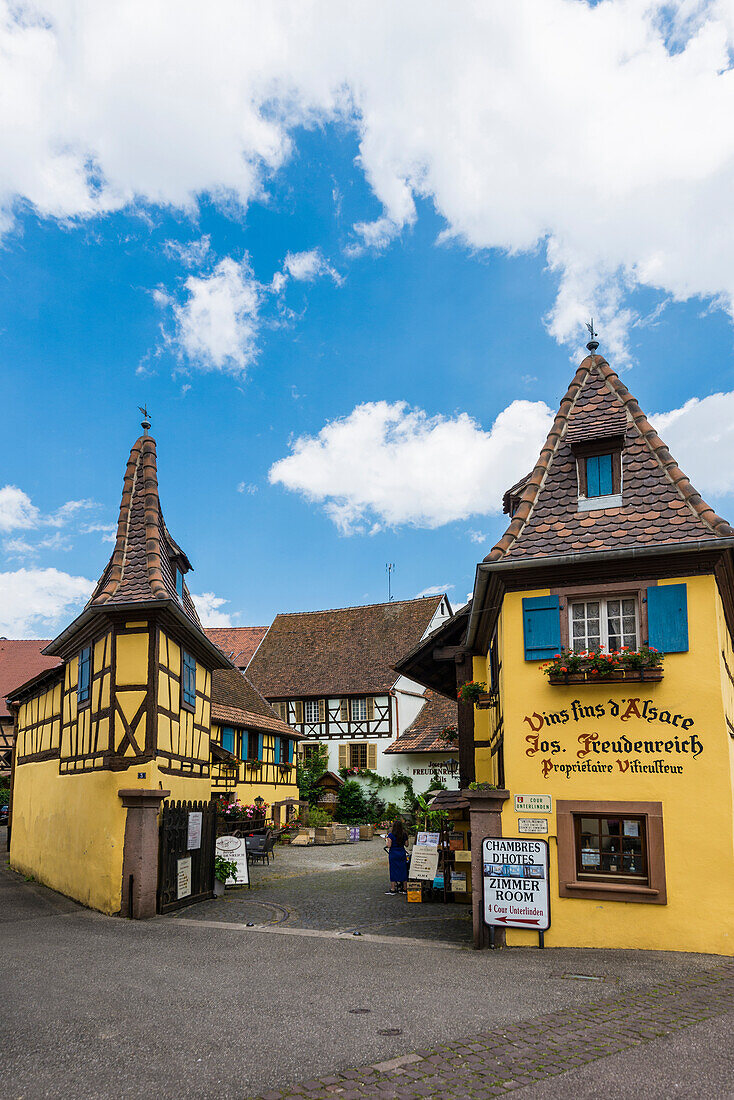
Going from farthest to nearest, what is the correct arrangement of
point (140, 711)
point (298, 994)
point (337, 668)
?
point (337, 668) < point (140, 711) < point (298, 994)

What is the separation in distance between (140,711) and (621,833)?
8428 mm

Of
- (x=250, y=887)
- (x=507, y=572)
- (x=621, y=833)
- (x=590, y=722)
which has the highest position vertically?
(x=507, y=572)

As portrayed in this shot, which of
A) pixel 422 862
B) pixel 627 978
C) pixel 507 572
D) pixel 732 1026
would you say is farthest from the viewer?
pixel 422 862

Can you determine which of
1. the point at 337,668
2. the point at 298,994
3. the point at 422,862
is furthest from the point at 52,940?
the point at 337,668

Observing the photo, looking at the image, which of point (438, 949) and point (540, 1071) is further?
point (438, 949)

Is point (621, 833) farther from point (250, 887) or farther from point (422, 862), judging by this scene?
point (250, 887)

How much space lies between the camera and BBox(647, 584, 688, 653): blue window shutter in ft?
37.9

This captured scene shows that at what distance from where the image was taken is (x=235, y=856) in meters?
19.1

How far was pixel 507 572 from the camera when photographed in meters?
12.6

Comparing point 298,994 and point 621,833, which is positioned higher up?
point 621,833

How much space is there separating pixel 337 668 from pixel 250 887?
26943 millimetres

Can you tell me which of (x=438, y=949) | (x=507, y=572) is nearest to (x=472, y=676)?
(x=507, y=572)

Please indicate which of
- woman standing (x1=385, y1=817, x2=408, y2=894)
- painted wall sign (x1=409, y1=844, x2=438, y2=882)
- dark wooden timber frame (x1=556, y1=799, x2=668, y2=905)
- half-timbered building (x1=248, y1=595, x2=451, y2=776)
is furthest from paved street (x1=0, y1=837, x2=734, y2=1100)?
half-timbered building (x1=248, y1=595, x2=451, y2=776)

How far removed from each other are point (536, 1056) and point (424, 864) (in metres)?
10.8
